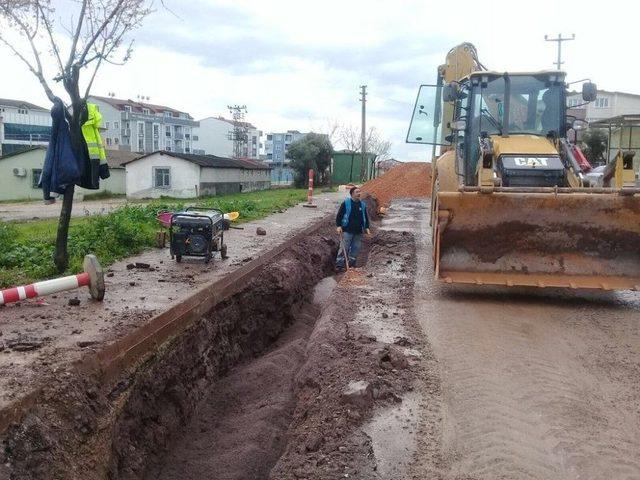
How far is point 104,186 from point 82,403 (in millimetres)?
45008

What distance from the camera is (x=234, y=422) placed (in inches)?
281

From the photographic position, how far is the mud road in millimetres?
4629

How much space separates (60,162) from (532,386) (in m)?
6.39

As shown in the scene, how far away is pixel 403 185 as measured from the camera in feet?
104

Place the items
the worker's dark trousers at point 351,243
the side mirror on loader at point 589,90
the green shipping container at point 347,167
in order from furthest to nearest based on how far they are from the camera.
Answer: the green shipping container at point 347,167, the worker's dark trousers at point 351,243, the side mirror on loader at point 589,90

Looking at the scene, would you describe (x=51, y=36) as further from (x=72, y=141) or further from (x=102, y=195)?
(x=102, y=195)

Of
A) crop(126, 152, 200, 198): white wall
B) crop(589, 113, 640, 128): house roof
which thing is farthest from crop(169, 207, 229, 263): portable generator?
crop(126, 152, 200, 198): white wall

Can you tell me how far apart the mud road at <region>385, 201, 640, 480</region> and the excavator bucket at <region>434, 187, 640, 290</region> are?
0.42 metres

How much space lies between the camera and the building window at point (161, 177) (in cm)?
4278

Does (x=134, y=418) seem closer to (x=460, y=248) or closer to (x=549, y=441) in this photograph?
(x=549, y=441)

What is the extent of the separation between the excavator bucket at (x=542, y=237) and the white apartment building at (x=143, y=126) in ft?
267

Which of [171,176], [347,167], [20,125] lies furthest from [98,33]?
[20,125]

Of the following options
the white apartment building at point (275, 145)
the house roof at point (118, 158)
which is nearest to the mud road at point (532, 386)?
the house roof at point (118, 158)

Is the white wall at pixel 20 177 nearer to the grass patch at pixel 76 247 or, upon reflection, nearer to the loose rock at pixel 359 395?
the grass patch at pixel 76 247
